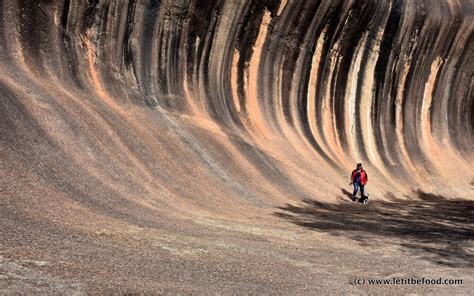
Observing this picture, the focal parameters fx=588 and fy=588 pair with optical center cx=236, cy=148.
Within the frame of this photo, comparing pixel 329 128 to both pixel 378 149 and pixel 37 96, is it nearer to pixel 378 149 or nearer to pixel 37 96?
pixel 378 149

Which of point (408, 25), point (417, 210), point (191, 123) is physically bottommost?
point (417, 210)

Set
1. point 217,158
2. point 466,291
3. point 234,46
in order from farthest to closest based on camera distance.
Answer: point 234,46
point 217,158
point 466,291

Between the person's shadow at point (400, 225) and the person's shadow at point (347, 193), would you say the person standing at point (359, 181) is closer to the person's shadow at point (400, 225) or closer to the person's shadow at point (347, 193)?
the person's shadow at point (347, 193)

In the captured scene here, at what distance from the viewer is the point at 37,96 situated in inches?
600

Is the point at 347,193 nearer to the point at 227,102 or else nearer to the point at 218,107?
the point at 218,107

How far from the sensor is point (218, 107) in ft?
72.3

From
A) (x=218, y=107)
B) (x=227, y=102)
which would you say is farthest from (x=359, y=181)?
(x=227, y=102)

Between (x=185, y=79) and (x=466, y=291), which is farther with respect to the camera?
(x=185, y=79)

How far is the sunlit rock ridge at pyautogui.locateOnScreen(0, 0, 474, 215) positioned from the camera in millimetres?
13578

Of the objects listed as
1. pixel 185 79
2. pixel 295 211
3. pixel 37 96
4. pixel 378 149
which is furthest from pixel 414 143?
pixel 37 96

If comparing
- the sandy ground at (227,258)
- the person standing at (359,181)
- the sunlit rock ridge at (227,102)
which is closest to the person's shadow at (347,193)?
the person standing at (359,181)

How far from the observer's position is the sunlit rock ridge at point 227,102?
13.6m

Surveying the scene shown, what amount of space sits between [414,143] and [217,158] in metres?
15.4

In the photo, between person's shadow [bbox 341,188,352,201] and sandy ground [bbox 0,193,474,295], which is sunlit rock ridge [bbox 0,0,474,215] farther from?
sandy ground [bbox 0,193,474,295]
